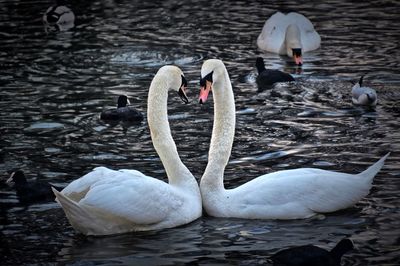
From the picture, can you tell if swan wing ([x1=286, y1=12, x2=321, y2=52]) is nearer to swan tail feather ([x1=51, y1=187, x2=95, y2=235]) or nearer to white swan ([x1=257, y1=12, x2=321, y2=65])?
white swan ([x1=257, y1=12, x2=321, y2=65])

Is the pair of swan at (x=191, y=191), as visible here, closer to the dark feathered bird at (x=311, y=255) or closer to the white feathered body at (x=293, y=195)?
the white feathered body at (x=293, y=195)

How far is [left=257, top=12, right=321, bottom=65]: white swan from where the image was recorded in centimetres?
1991

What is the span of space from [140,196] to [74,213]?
626mm

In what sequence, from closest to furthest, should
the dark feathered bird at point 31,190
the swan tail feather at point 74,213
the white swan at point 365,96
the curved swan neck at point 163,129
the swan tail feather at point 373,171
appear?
the swan tail feather at point 74,213
the swan tail feather at point 373,171
the curved swan neck at point 163,129
the dark feathered bird at point 31,190
the white swan at point 365,96

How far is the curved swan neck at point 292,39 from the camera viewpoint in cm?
1958

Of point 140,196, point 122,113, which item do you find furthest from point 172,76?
point 122,113

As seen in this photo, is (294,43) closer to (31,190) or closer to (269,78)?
(269,78)

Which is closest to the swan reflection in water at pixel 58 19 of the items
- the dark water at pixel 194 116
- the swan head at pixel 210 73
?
the dark water at pixel 194 116

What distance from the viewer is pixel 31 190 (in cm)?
1073

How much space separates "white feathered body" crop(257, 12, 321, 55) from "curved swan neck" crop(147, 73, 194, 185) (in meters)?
9.90

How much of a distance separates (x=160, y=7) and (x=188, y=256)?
17.0 m

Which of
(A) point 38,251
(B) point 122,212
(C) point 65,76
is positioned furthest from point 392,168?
(C) point 65,76

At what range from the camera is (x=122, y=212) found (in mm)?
9453

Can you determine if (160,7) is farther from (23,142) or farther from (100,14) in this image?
(23,142)
